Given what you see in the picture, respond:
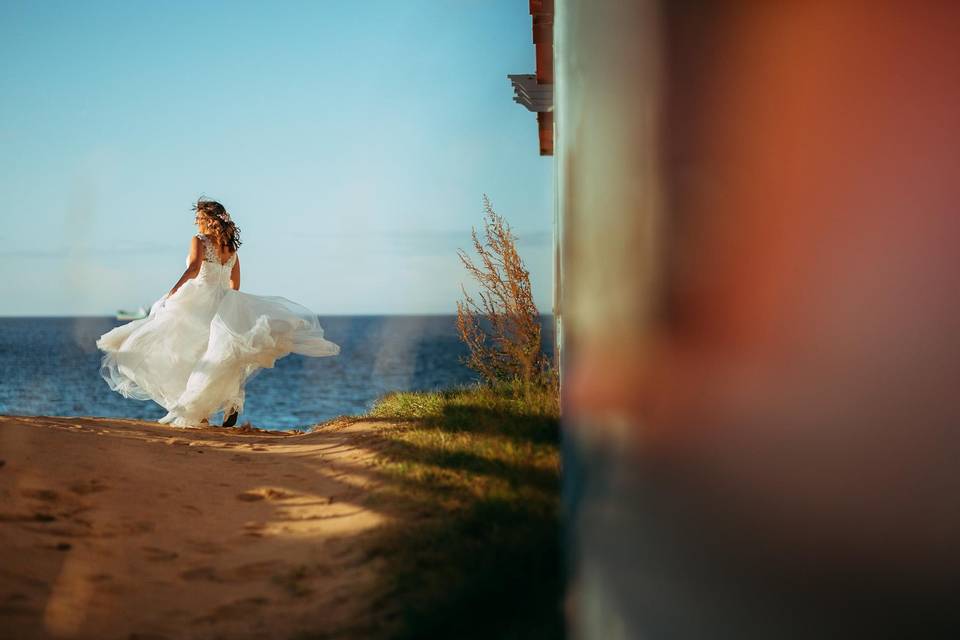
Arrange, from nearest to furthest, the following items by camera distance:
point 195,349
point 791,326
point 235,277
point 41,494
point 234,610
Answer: point 791,326, point 234,610, point 41,494, point 195,349, point 235,277

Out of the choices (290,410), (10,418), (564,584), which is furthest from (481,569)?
(290,410)

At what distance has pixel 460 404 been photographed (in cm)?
638

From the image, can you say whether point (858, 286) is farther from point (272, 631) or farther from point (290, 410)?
point (290, 410)

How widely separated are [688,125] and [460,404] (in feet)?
13.4

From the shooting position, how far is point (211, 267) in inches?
334

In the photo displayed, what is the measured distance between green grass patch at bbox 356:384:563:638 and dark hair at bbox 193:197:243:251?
149 inches

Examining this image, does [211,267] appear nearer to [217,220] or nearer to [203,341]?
[217,220]

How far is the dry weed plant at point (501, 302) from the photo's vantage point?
7.08m

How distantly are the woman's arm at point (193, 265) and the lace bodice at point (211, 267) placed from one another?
45mm

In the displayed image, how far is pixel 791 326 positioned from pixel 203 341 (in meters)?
6.82

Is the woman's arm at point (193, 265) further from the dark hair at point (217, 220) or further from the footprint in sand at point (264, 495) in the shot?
the footprint in sand at point (264, 495)

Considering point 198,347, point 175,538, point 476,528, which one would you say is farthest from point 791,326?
point 198,347

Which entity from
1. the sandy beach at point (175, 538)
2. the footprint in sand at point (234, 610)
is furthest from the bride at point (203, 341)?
the footprint in sand at point (234, 610)

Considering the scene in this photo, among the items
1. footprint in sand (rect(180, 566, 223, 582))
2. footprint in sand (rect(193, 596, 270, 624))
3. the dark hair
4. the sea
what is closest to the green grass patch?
footprint in sand (rect(193, 596, 270, 624))
